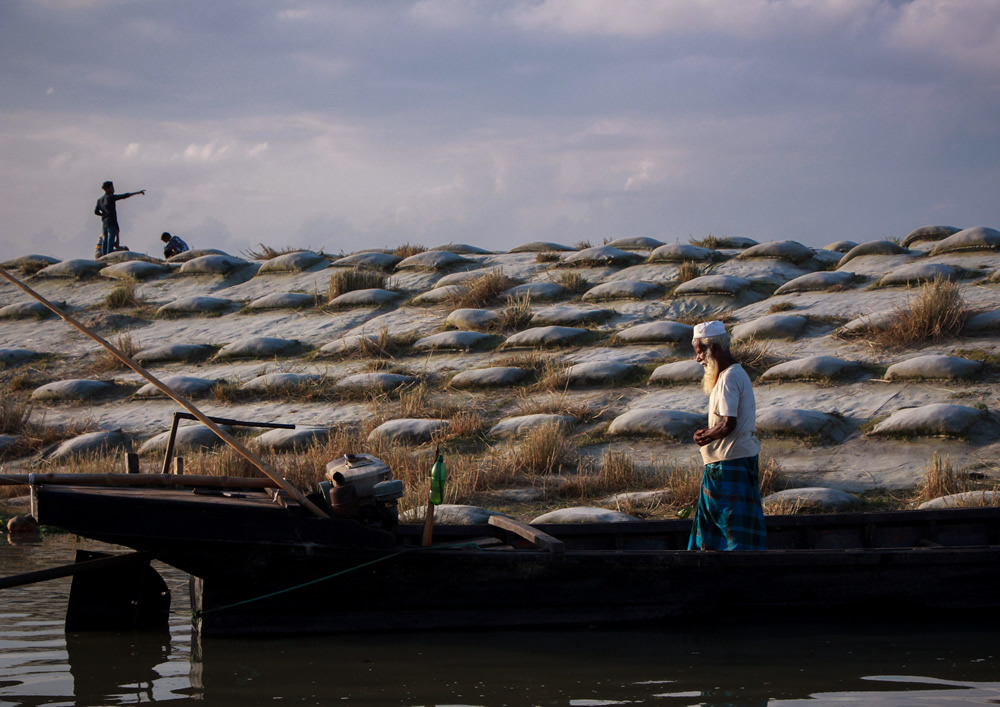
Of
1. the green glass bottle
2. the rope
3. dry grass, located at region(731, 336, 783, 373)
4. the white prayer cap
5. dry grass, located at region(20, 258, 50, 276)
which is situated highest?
dry grass, located at region(20, 258, 50, 276)

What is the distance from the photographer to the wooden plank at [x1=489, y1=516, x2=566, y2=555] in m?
4.70

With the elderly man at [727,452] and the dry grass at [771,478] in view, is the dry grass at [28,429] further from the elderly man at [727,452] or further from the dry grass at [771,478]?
the elderly man at [727,452]

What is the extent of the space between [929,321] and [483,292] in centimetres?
533

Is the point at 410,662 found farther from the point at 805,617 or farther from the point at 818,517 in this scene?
the point at 818,517

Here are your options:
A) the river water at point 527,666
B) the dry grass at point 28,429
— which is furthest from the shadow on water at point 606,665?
the dry grass at point 28,429

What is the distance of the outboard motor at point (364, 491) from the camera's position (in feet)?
15.2

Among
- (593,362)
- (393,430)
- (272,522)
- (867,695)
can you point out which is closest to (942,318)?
(593,362)

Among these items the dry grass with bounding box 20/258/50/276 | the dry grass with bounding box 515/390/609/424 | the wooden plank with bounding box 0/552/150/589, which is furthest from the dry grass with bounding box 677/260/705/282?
the dry grass with bounding box 20/258/50/276

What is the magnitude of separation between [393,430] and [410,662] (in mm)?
4620

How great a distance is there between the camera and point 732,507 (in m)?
4.92

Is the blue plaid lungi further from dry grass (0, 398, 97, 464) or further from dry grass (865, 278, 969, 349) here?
dry grass (0, 398, 97, 464)

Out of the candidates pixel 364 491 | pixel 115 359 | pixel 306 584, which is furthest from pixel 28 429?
pixel 364 491

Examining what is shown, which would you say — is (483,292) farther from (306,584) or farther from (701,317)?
(306,584)

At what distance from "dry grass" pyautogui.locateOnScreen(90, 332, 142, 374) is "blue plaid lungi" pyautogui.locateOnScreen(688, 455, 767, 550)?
9.35m
